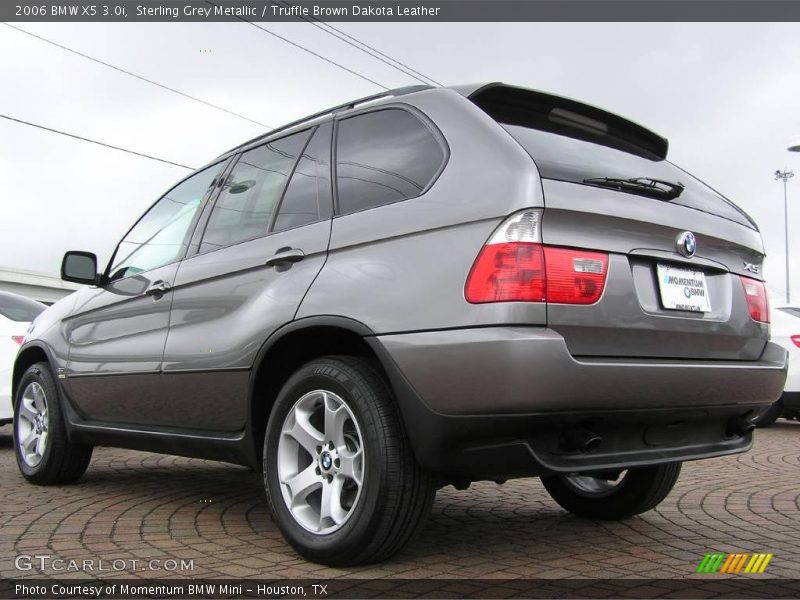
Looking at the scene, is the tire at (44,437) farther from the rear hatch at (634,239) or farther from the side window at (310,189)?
the rear hatch at (634,239)

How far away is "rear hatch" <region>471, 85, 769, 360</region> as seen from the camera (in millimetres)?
2908

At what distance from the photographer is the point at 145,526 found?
13.3 ft

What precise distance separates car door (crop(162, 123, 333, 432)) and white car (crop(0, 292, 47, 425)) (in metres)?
3.84

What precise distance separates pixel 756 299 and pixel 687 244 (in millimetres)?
587

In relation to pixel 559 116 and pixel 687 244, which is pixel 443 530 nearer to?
pixel 687 244

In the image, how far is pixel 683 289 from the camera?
125 inches

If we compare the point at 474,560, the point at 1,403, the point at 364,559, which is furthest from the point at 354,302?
the point at 1,403

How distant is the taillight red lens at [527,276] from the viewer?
279 cm

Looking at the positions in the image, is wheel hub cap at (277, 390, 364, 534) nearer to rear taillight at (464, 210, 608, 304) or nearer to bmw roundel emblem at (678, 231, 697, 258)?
rear taillight at (464, 210, 608, 304)

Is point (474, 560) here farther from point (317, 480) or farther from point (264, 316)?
point (264, 316)

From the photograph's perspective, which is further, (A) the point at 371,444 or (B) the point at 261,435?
(B) the point at 261,435

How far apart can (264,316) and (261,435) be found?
1.77 ft

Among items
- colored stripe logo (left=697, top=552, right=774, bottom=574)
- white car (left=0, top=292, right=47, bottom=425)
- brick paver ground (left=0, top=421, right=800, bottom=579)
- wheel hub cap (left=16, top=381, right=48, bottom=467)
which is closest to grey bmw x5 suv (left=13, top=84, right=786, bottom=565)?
brick paver ground (left=0, top=421, right=800, bottom=579)

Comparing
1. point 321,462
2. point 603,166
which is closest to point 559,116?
point 603,166
